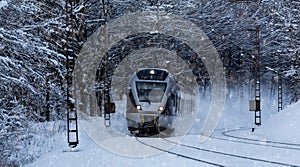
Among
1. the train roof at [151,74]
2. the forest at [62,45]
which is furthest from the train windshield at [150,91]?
the forest at [62,45]

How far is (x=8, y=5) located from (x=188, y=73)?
2870cm

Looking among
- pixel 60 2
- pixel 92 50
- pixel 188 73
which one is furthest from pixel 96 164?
pixel 188 73

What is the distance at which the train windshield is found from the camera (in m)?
20.4

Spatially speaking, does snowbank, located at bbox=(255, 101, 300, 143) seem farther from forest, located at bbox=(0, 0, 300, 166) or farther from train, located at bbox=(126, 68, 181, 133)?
train, located at bbox=(126, 68, 181, 133)

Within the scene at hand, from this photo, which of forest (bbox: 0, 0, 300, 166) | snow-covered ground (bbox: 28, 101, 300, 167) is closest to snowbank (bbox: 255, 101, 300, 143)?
snow-covered ground (bbox: 28, 101, 300, 167)

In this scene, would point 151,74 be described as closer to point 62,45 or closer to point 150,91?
point 150,91

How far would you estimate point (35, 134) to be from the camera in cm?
1778

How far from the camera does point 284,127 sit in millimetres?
21828

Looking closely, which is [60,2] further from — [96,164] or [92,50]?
[96,164]

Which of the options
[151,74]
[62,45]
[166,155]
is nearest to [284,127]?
[151,74]

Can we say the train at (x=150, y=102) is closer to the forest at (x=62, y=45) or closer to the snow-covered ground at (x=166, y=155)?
the snow-covered ground at (x=166, y=155)

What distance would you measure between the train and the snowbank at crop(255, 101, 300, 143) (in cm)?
544

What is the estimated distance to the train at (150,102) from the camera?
2006 cm

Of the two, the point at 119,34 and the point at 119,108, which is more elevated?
the point at 119,34
